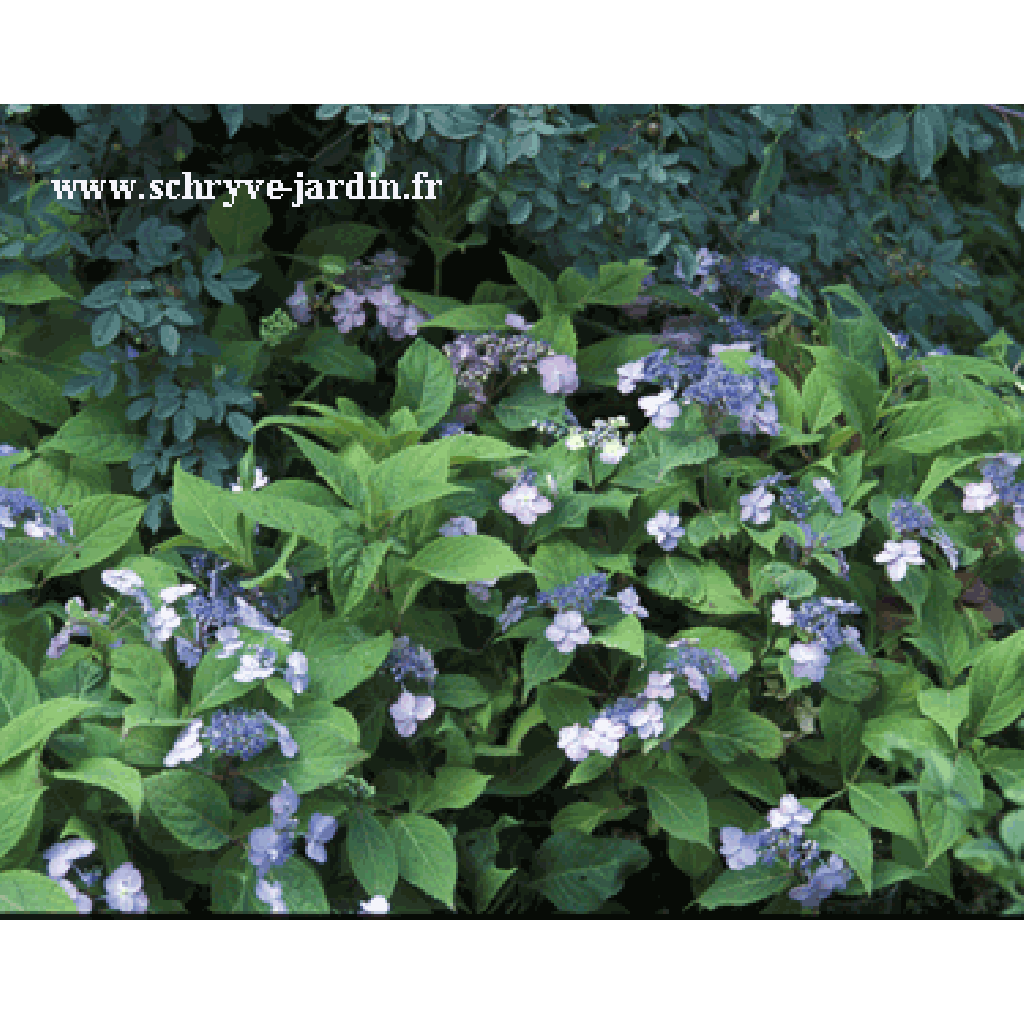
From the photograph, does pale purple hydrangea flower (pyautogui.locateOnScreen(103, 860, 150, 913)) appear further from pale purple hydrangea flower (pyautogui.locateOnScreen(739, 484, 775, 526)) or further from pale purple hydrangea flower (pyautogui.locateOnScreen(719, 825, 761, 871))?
pale purple hydrangea flower (pyautogui.locateOnScreen(739, 484, 775, 526))

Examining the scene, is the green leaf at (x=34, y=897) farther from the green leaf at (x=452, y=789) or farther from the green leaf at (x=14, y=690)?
the green leaf at (x=452, y=789)

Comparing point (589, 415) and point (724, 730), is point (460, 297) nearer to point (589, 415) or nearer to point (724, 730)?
point (589, 415)

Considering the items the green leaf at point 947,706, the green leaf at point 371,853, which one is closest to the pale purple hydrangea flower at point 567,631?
the green leaf at point 371,853

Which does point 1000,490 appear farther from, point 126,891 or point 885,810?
point 126,891

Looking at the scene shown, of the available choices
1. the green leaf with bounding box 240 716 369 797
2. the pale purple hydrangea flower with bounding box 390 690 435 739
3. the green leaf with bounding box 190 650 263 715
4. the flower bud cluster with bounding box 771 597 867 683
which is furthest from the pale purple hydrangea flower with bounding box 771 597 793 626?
the green leaf with bounding box 190 650 263 715

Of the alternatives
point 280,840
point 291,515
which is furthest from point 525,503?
point 280,840

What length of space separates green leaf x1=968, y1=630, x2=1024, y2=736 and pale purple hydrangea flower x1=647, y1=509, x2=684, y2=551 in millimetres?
637

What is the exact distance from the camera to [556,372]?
2.83 meters

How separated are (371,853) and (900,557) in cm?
119

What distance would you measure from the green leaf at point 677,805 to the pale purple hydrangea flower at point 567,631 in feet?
1.01

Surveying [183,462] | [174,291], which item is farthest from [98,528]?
[174,291]

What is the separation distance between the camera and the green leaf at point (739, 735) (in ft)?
7.88

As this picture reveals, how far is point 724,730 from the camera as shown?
7.96ft

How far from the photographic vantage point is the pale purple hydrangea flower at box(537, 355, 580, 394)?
2.83 meters
